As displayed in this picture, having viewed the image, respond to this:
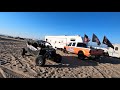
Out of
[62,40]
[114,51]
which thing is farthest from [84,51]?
[62,40]

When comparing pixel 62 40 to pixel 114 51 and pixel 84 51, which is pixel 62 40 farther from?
pixel 84 51

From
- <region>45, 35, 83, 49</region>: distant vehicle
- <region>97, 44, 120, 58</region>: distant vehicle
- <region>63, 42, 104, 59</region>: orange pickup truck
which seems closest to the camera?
<region>63, 42, 104, 59</region>: orange pickup truck

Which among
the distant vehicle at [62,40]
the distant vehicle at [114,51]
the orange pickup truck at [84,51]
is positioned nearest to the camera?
the orange pickup truck at [84,51]

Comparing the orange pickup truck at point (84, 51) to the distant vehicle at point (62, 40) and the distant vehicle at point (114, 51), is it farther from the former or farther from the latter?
the distant vehicle at point (114, 51)

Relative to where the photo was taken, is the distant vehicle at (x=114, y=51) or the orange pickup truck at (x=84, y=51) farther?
the distant vehicle at (x=114, y=51)

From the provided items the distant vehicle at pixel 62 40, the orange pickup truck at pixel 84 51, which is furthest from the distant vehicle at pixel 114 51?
the orange pickup truck at pixel 84 51

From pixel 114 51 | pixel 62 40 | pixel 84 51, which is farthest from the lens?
pixel 62 40

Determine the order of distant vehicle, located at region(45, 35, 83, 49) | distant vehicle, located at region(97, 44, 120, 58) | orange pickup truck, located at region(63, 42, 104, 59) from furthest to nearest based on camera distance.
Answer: distant vehicle, located at region(45, 35, 83, 49), distant vehicle, located at region(97, 44, 120, 58), orange pickup truck, located at region(63, 42, 104, 59)

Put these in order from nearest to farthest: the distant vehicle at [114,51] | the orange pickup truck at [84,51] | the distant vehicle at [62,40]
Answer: the orange pickup truck at [84,51] < the distant vehicle at [114,51] < the distant vehicle at [62,40]

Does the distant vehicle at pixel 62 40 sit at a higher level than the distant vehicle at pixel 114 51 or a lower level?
higher

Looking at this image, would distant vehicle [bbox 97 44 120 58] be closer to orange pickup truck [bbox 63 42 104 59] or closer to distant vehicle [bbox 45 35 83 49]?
distant vehicle [bbox 45 35 83 49]

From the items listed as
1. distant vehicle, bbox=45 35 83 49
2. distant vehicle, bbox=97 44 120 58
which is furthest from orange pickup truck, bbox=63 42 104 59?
distant vehicle, bbox=97 44 120 58
